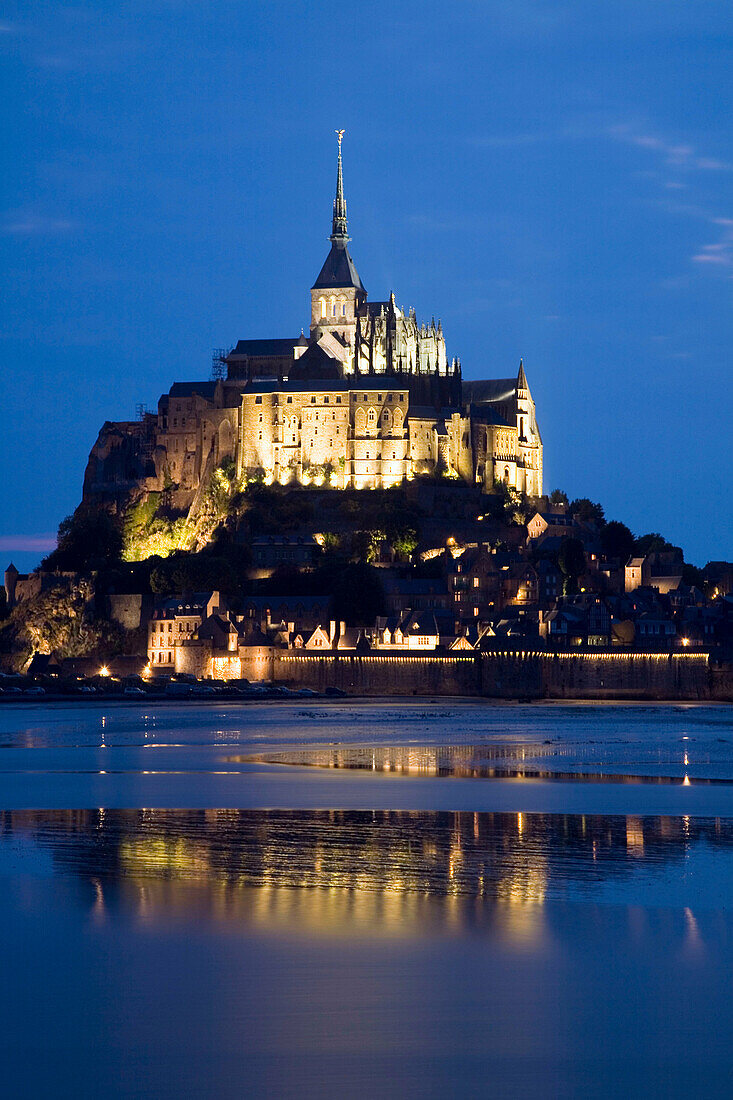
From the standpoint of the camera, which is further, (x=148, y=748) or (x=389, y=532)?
(x=389, y=532)

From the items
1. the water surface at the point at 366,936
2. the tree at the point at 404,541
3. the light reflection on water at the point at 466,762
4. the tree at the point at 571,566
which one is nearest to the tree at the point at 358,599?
the tree at the point at 404,541

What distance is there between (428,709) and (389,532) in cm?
2439

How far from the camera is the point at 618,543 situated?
3935 inches

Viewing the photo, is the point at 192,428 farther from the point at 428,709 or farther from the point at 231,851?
the point at 231,851

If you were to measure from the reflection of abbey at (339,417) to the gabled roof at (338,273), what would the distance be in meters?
0.10

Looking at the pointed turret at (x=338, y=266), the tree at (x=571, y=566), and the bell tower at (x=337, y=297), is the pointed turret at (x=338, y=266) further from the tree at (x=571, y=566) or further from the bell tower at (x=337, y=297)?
the tree at (x=571, y=566)

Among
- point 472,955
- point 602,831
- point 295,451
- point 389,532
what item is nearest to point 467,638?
point 389,532

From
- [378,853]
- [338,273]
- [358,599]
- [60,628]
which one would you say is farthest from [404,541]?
[378,853]

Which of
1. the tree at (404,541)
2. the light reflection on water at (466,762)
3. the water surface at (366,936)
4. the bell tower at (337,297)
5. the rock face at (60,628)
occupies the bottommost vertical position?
the water surface at (366,936)

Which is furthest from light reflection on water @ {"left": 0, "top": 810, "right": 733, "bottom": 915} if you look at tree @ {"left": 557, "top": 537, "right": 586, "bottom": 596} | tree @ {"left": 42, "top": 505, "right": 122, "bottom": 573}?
tree @ {"left": 42, "top": 505, "right": 122, "bottom": 573}

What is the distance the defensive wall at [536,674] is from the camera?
79.8 metres

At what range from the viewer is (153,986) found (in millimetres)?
16156

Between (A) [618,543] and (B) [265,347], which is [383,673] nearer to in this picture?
(A) [618,543]

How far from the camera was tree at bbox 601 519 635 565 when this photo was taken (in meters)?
99.8
